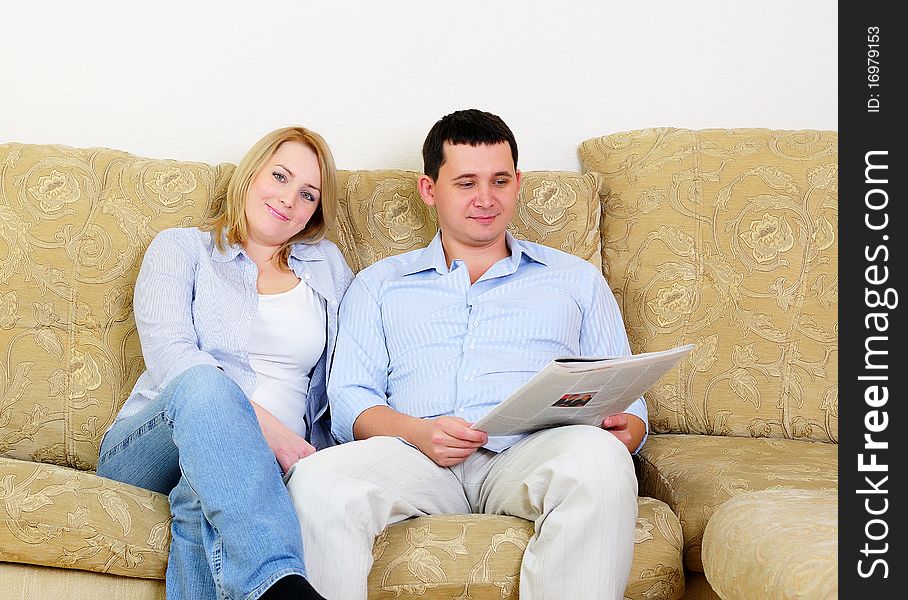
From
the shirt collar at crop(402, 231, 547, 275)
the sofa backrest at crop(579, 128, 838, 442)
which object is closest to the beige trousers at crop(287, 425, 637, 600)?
the shirt collar at crop(402, 231, 547, 275)

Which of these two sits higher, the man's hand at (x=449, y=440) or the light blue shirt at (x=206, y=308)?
the light blue shirt at (x=206, y=308)

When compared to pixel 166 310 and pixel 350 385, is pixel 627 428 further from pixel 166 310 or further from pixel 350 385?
pixel 166 310

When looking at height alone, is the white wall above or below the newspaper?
above

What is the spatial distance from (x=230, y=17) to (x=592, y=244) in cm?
109

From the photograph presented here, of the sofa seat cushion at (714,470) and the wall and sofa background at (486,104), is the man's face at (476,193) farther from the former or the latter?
the sofa seat cushion at (714,470)

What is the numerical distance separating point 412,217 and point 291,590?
3.54 feet

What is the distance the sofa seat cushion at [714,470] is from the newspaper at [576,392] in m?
0.21

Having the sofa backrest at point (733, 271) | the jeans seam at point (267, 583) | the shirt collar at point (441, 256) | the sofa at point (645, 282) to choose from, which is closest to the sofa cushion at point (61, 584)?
the sofa at point (645, 282)

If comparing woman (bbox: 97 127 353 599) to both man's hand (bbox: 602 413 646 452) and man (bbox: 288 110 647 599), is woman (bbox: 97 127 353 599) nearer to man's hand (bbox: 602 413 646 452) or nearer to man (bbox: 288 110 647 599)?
man (bbox: 288 110 647 599)

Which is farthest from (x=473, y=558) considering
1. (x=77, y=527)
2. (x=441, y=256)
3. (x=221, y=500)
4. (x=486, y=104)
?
(x=486, y=104)

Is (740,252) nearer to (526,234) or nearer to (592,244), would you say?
(592,244)

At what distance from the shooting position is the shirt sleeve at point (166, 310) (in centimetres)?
173

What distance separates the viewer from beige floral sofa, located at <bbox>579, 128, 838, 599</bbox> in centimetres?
203

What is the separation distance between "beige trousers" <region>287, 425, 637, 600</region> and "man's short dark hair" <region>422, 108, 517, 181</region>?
71 centimetres
